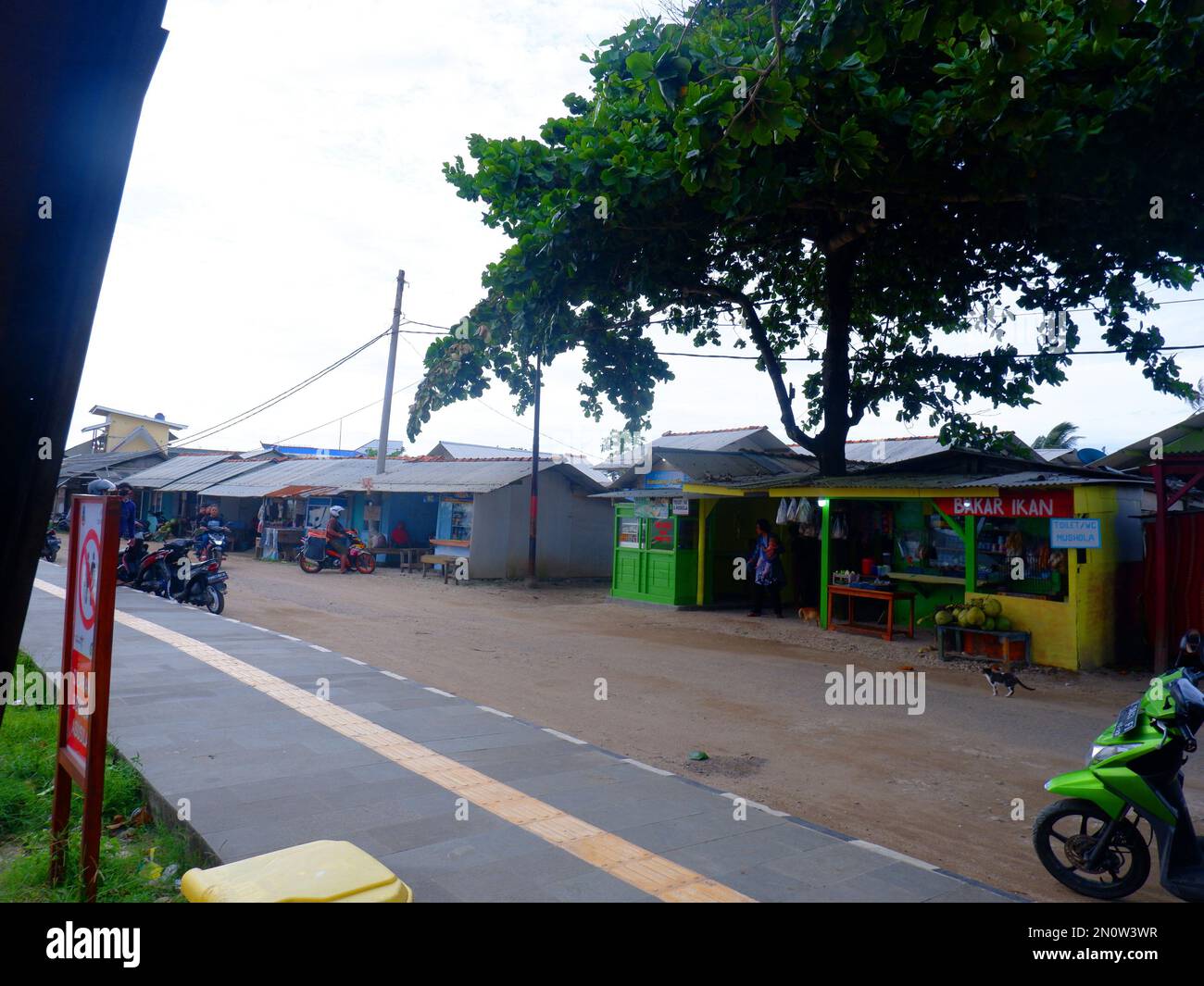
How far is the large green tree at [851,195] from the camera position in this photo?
6176 mm

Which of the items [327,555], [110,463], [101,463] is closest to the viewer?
[327,555]

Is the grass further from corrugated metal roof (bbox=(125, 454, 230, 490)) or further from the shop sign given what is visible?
corrugated metal roof (bbox=(125, 454, 230, 490))

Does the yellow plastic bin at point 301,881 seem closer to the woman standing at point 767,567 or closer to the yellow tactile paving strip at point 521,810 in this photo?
the yellow tactile paving strip at point 521,810

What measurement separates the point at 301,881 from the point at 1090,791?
3742 mm

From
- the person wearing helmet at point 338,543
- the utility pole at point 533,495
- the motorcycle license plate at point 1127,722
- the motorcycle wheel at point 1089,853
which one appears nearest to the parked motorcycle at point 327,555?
the person wearing helmet at point 338,543

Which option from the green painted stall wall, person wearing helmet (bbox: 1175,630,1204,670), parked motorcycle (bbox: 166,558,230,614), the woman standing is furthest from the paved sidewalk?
the green painted stall wall

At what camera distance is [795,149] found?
36.2 ft

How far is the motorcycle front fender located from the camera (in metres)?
4.15

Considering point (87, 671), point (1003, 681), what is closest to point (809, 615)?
point (1003, 681)

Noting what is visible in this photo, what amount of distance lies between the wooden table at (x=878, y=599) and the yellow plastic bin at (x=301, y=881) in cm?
1155

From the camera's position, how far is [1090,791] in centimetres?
421

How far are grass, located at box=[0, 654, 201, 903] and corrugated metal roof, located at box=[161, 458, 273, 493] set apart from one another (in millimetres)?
26113

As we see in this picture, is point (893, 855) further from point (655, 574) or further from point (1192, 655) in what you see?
point (655, 574)

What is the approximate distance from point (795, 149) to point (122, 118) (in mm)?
10912
